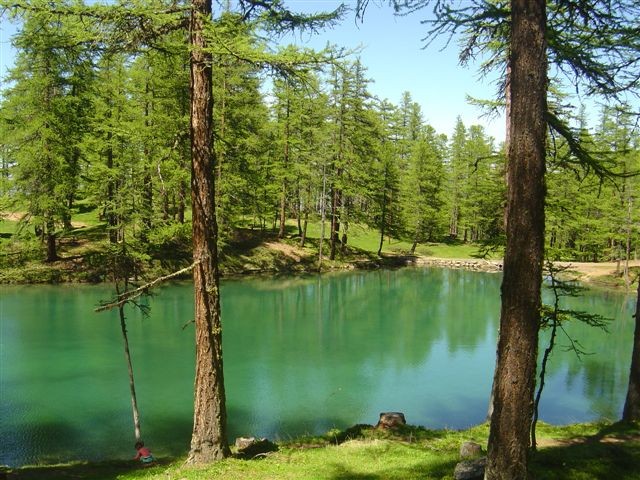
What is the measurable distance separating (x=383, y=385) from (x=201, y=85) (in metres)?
11.1

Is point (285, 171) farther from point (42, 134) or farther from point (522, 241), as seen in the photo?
point (522, 241)

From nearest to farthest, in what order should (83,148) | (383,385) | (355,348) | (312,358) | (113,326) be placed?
(383,385) → (312,358) → (355,348) → (113,326) → (83,148)

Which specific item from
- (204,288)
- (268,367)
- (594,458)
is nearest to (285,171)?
(268,367)

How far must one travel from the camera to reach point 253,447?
8633mm

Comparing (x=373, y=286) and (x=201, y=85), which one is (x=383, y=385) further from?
(x=373, y=286)

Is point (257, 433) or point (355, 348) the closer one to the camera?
point (257, 433)

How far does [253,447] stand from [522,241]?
614 centimetres

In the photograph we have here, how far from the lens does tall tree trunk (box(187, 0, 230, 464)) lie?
7270 mm

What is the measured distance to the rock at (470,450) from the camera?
24.8ft

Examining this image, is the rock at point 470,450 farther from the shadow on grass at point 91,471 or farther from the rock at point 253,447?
the shadow on grass at point 91,471

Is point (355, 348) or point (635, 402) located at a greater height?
point (635, 402)

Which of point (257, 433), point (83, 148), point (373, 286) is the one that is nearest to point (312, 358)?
point (257, 433)

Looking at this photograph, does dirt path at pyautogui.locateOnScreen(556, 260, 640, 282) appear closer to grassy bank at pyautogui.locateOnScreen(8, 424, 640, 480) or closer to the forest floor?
the forest floor

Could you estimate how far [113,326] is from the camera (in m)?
21.0
